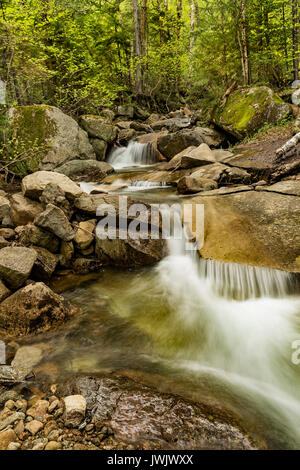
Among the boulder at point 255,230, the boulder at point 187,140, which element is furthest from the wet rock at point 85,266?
the boulder at point 187,140

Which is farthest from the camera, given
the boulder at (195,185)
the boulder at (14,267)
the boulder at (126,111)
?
the boulder at (126,111)

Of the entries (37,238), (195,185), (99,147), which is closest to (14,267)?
(37,238)

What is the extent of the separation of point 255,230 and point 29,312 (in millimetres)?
3840

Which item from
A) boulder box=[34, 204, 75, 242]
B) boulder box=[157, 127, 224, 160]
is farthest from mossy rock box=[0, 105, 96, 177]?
boulder box=[34, 204, 75, 242]

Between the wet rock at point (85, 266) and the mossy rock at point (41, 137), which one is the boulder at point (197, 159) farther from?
the wet rock at point (85, 266)

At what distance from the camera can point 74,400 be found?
6.37 ft

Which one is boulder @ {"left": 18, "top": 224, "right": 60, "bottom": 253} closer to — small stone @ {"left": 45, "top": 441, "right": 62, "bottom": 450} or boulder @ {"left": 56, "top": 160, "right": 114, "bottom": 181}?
small stone @ {"left": 45, "top": 441, "right": 62, "bottom": 450}

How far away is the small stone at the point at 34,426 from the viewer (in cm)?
174

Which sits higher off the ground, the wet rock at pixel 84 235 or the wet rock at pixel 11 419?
the wet rock at pixel 84 235

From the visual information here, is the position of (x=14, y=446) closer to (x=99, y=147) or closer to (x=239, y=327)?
(x=239, y=327)

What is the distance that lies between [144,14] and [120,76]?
4342mm

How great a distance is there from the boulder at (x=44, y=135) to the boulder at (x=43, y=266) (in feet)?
15.7

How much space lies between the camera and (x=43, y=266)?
413 centimetres

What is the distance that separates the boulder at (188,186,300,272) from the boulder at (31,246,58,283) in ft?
8.87
